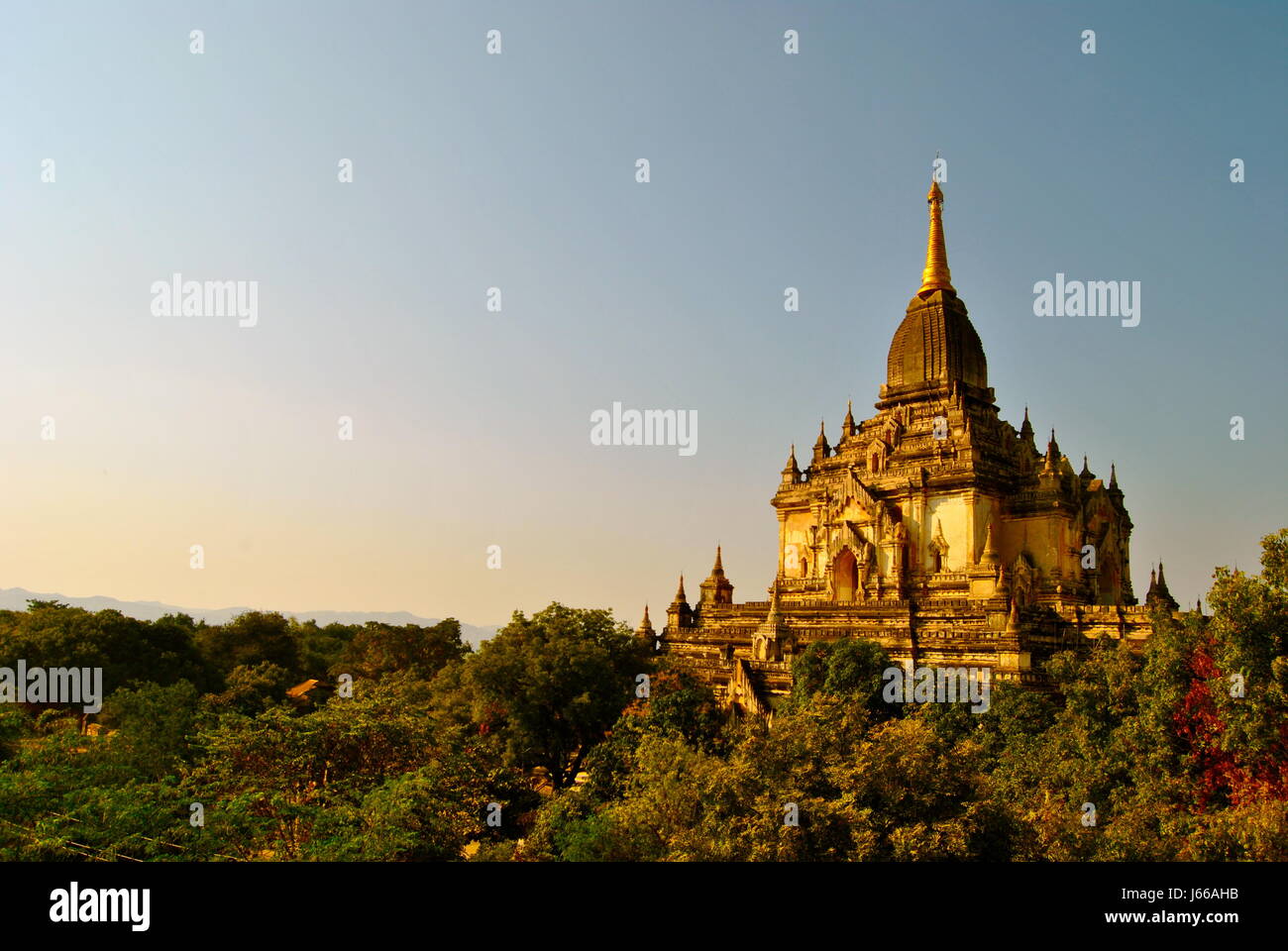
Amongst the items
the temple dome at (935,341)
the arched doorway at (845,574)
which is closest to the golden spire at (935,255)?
the temple dome at (935,341)

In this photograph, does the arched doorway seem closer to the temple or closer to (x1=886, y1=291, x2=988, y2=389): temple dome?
the temple

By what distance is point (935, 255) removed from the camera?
5181cm

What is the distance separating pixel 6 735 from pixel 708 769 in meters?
22.6

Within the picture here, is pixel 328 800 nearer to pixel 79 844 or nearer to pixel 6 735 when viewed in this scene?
pixel 79 844

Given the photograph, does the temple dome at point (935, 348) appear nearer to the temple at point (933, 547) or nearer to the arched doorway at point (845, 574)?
the temple at point (933, 547)

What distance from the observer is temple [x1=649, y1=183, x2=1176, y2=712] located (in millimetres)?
35156

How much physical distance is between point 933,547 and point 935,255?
1797cm

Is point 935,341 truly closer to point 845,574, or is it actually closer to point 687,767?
point 845,574

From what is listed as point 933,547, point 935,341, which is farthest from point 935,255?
point 933,547

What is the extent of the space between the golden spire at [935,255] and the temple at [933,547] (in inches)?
2.8

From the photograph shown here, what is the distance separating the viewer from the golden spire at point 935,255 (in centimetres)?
5109

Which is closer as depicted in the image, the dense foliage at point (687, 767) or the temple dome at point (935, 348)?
the dense foliage at point (687, 767)

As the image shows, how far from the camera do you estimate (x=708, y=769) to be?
61.1 feet
